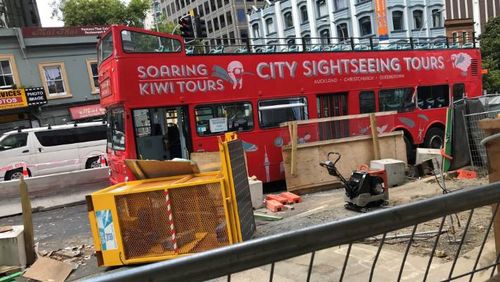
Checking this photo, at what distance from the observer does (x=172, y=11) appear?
88.2 m

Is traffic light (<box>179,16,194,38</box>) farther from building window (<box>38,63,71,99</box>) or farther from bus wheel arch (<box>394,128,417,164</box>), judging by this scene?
building window (<box>38,63,71,99</box>)

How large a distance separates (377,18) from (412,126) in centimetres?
2867

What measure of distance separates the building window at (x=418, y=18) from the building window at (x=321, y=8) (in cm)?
Answer: 858

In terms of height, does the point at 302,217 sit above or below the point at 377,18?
below

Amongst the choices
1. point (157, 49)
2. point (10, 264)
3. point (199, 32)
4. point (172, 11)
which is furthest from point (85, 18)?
point (172, 11)

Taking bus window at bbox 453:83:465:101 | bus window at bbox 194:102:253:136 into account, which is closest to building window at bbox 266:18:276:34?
bus window at bbox 453:83:465:101

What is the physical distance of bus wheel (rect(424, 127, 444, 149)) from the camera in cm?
1312

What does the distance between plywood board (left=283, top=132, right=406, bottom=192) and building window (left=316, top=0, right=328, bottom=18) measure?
35464mm

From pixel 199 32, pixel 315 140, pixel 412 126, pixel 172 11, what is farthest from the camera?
pixel 172 11

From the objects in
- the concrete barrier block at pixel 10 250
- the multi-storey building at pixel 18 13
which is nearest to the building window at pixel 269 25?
the multi-storey building at pixel 18 13

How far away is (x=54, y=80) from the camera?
79.5 ft

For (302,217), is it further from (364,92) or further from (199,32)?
(199,32)

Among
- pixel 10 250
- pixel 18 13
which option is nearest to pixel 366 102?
pixel 10 250

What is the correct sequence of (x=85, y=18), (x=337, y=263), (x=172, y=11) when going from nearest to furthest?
(x=337, y=263), (x=85, y=18), (x=172, y=11)
